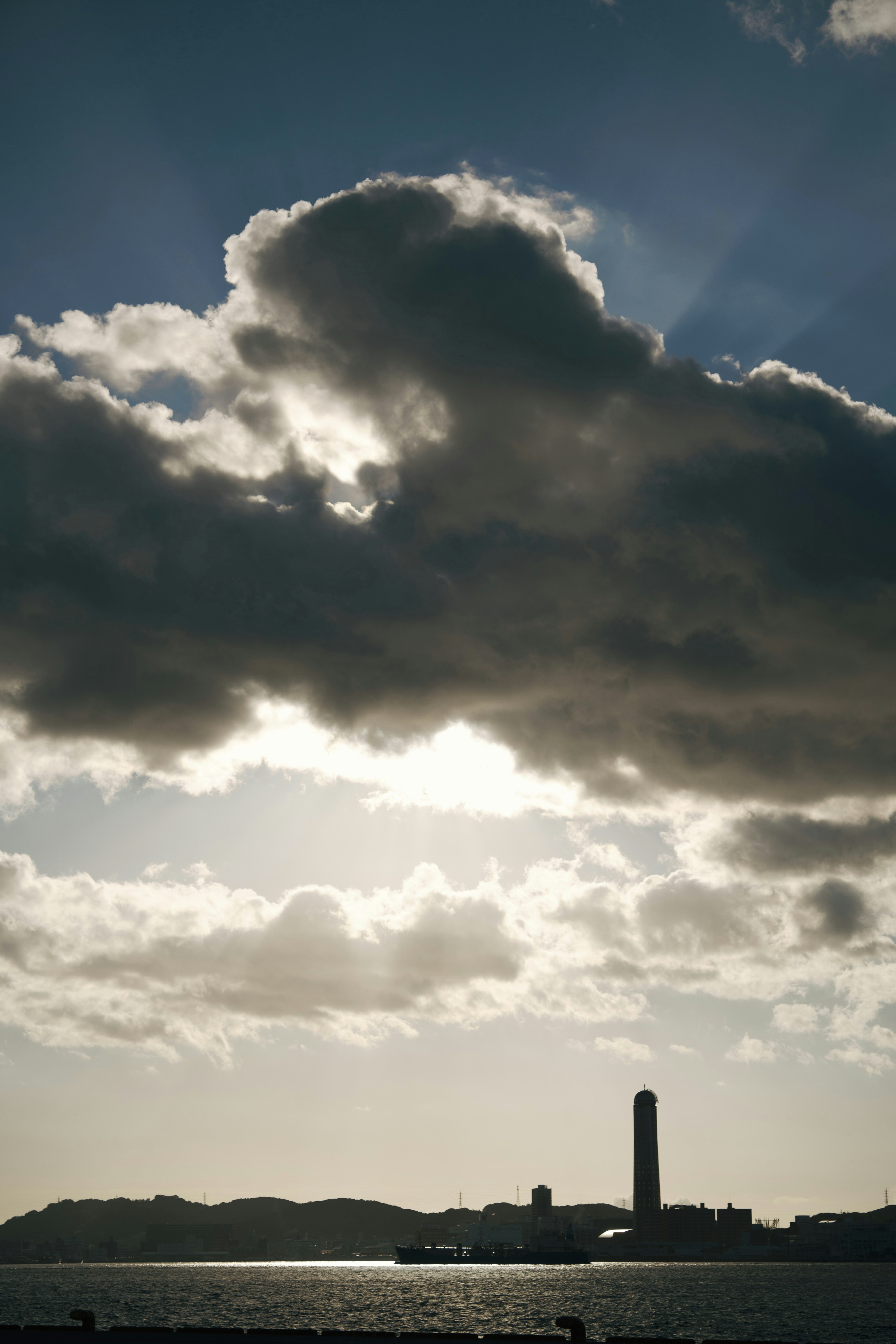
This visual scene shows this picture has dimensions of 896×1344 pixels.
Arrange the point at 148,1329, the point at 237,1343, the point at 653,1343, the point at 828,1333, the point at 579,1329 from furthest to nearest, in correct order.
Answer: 1. the point at 828,1333
2. the point at 148,1329
3. the point at 237,1343
4. the point at 653,1343
5. the point at 579,1329

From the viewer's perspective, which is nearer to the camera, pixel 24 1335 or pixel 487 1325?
pixel 24 1335

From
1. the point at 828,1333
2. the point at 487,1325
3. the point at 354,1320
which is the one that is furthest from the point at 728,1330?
the point at 354,1320

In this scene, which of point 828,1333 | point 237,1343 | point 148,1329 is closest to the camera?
point 237,1343

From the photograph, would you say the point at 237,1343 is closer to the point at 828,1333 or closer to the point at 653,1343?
the point at 653,1343

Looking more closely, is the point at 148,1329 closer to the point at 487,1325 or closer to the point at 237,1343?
the point at 237,1343

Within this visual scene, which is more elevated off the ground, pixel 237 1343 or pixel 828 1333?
pixel 237 1343

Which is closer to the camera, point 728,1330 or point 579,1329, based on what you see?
point 579,1329

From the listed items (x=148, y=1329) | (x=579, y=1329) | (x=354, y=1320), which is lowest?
(x=354, y=1320)

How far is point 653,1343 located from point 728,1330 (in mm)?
140644

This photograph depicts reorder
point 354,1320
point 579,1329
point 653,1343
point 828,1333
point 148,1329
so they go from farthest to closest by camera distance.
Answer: point 354,1320 → point 828,1333 → point 148,1329 → point 653,1343 → point 579,1329

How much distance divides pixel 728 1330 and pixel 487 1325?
1546 inches

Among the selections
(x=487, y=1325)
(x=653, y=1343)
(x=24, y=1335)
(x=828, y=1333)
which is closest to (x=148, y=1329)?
(x=24, y=1335)

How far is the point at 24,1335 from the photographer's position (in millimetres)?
70750

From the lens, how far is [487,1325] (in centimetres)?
18862
